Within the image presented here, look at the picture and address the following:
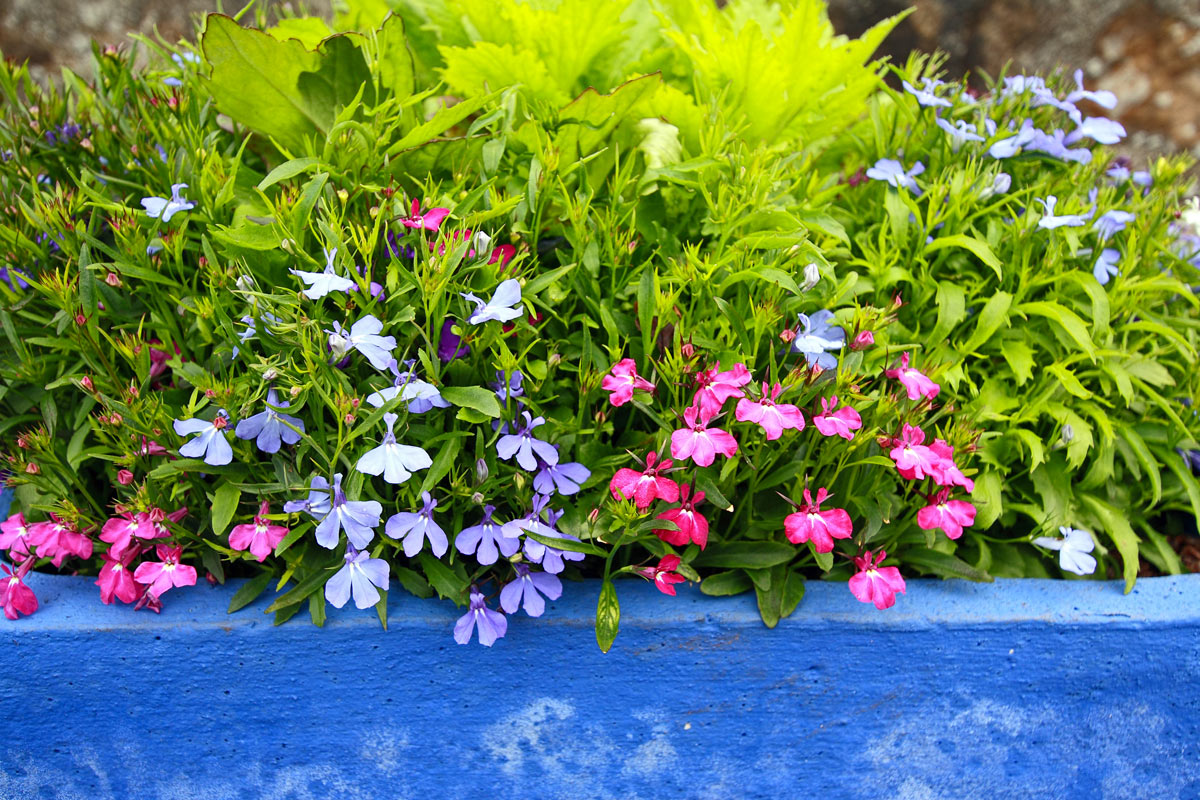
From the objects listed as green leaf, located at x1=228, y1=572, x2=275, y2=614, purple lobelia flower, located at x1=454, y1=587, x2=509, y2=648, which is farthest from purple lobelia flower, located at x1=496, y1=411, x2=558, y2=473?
green leaf, located at x1=228, y1=572, x2=275, y2=614

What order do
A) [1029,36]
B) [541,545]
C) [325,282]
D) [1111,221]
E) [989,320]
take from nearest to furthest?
1. [325,282]
2. [541,545]
3. [989,320]
4. [1111,221]
5. [1029,36]

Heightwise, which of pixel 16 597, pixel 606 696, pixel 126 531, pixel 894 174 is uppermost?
pixel 894 174

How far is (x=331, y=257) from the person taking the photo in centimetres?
110

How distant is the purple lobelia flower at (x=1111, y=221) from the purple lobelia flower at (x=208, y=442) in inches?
58.2

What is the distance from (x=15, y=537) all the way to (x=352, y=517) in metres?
0.60

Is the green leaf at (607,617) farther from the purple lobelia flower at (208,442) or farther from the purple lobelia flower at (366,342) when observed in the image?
the purple lobelia flower at (208,442)

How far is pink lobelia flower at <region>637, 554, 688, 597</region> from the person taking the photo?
119cm

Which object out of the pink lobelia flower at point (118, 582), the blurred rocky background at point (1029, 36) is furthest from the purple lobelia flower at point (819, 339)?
the blurred rocky background at point (1029, 36)

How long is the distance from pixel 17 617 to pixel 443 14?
1.37 meters

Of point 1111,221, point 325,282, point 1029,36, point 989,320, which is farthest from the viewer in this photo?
point 1029,36

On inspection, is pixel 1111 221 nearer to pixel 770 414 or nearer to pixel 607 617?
pixel 770 414

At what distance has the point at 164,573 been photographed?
121 cm

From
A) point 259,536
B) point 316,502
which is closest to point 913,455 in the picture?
point 316,502

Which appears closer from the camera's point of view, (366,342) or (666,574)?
(366,342)
